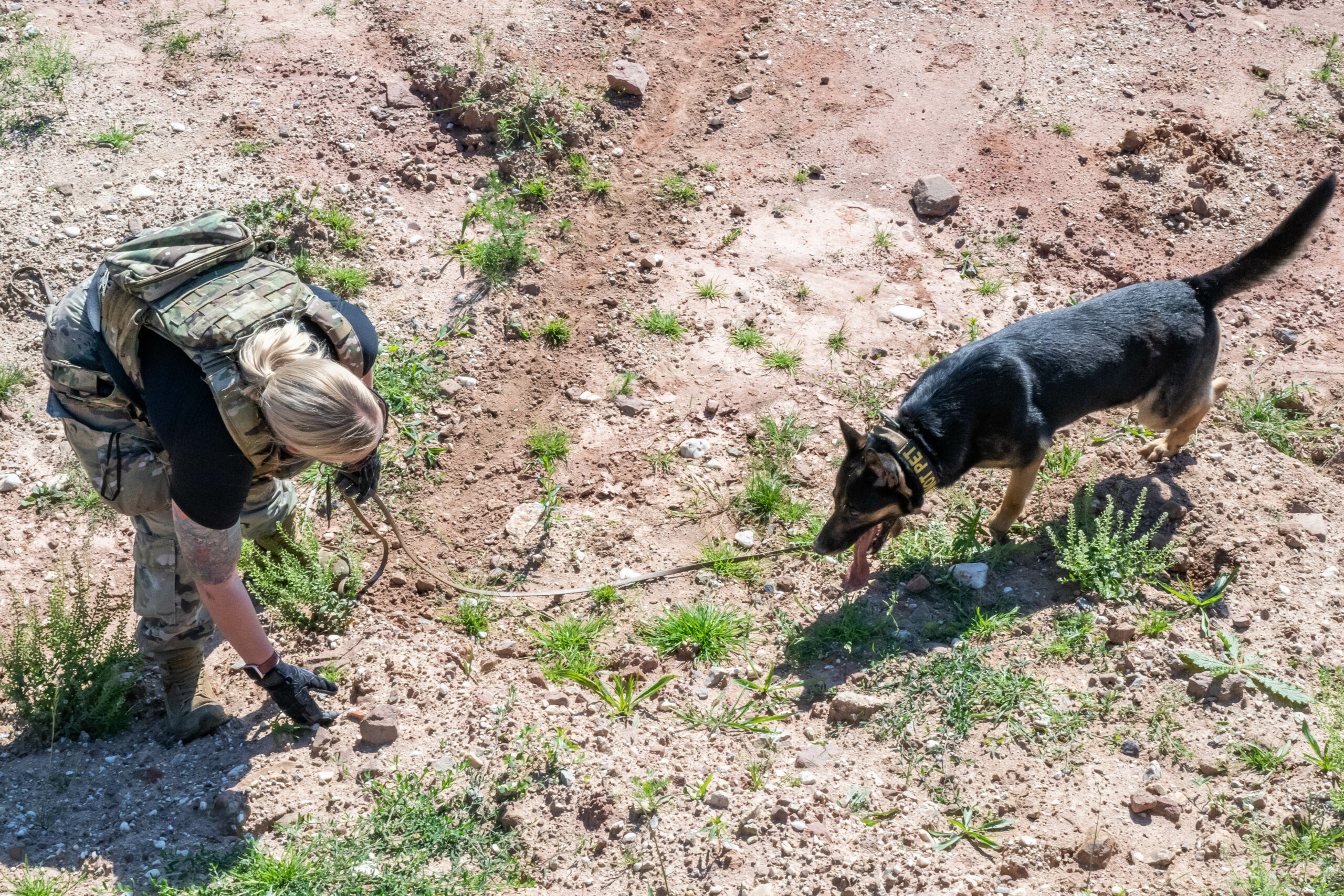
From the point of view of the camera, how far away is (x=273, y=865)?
3438 millimetres

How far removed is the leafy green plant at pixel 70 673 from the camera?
405cm

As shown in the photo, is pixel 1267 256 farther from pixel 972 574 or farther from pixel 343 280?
Result: pixel 343 280

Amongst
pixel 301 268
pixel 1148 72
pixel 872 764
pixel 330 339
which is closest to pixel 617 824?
pixel 872 764

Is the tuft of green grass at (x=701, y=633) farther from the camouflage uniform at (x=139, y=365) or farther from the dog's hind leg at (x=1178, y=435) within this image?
the dog's hind leg at (x=1178, y=435)

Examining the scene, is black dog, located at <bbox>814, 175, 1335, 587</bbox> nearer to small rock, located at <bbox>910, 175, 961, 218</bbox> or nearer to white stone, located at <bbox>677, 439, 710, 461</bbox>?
white stone, located at <bbox>677, 439, 710, 461</bbox>

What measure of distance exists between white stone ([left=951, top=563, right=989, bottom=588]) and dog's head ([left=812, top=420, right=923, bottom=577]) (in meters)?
0.47

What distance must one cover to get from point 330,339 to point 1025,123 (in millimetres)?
6206

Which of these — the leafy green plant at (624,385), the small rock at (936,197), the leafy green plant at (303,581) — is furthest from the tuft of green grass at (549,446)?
the small rock at (936,197)

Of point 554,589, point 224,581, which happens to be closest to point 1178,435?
point 554,589

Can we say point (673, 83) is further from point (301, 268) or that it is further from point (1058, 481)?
point (1058, 481)

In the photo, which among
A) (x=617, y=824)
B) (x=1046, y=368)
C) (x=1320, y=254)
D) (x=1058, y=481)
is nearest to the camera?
(x=617, y=824)

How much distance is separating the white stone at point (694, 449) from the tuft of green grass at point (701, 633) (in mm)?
1181

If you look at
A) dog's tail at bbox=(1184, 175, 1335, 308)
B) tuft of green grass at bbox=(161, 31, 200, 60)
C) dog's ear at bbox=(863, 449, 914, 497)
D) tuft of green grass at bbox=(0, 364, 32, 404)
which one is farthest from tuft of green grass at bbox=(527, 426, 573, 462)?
tuft of green grass at bbox=(161, 31, 200, 60)

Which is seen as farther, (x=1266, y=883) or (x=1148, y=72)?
(x=1148, y=72)
